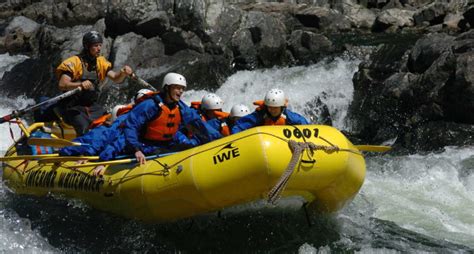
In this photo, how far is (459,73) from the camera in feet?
32.7

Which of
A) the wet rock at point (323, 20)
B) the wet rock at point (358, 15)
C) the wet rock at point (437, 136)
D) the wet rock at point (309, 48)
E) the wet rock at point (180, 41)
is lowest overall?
the wet rock at point (358, 15)

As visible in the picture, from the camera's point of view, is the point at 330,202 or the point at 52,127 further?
the point at 52,127

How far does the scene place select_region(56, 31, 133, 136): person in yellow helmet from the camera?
23.9ft

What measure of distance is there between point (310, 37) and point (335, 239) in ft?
30.4

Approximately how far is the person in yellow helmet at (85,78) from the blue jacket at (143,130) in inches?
47.1

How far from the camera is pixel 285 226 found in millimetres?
6012

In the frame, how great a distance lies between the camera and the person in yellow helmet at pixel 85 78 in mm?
7270

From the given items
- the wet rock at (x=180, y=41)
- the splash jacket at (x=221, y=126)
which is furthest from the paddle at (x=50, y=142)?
the wet rock at (x=180, y=41)

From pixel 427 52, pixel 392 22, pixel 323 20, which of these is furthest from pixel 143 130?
pixel 392 22

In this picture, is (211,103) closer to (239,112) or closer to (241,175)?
(239,112)

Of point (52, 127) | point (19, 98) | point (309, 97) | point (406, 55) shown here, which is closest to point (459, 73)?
point (406, 55)

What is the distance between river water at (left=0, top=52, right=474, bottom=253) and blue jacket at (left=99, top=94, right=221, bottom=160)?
0.64m

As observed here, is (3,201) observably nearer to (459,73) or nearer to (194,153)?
(194,153)

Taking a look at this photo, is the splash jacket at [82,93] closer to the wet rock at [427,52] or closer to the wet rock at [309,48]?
the wet rock at [427,52]
